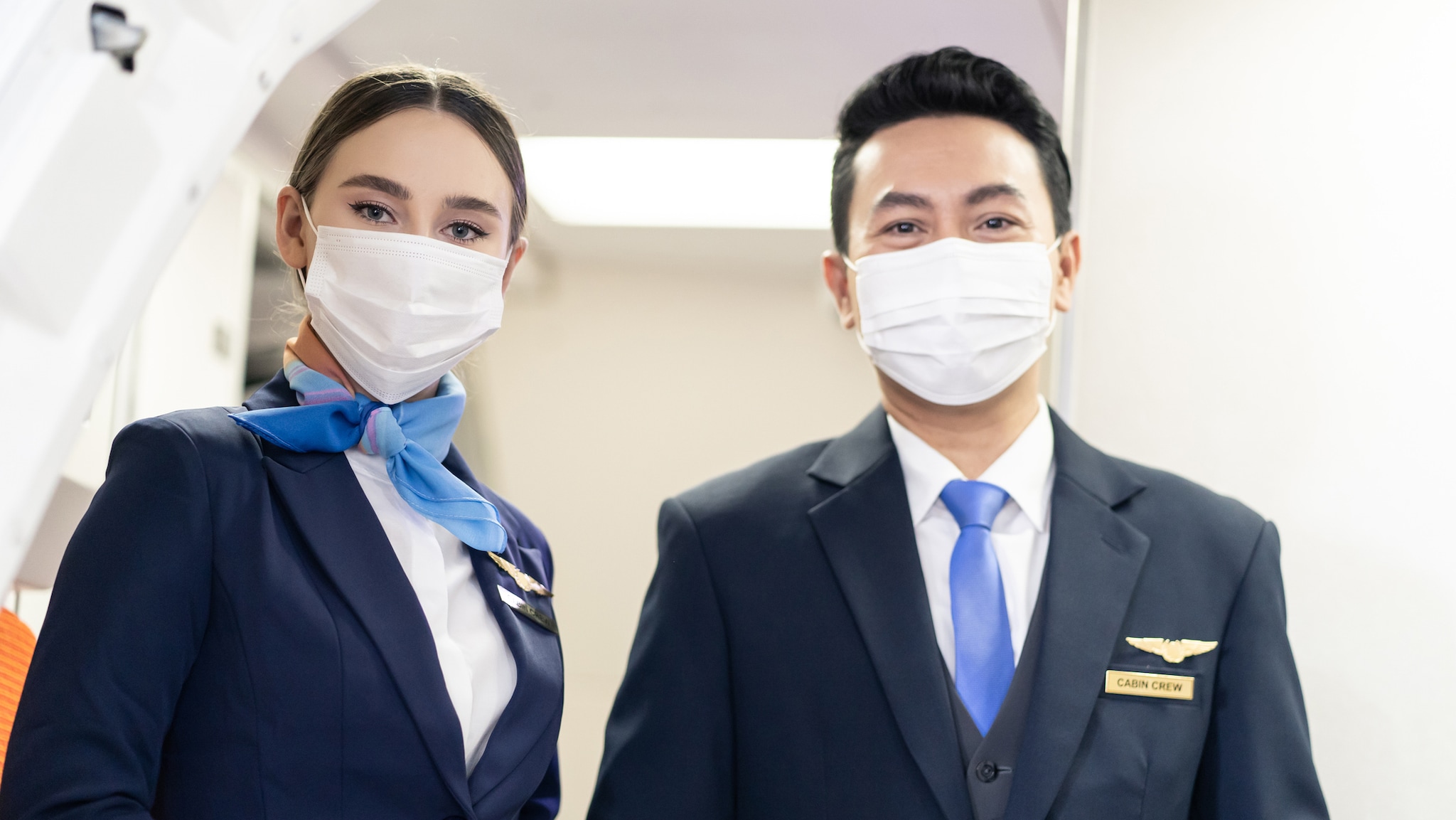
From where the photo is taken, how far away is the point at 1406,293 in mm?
2299

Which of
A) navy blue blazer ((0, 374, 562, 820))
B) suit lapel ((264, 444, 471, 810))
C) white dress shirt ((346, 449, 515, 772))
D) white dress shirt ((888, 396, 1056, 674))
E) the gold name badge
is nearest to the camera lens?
navy blue blazer ((0, 374, 562, 820))

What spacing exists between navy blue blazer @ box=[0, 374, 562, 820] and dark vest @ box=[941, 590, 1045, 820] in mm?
601

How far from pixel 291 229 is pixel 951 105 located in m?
1.11

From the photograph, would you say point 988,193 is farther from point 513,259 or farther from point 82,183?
point 82,183

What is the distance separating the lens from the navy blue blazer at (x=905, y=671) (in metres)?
1.63

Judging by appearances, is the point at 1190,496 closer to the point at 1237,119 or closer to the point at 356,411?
the point at 1237,119

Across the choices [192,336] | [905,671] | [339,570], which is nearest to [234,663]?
[339,570]

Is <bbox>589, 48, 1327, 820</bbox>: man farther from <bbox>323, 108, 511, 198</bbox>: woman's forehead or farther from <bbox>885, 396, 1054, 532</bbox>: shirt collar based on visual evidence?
<bbox>323, 108, 511, 198</bbox>: woman's forehead

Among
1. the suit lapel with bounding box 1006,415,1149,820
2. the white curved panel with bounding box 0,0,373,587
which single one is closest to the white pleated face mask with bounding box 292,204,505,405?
the white curved panel with bounding box 0,0,373,587

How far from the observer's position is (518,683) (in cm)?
162

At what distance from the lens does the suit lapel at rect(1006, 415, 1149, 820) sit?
5.22 ft

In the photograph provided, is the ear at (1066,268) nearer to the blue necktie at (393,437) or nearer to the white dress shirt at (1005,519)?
the white dress shirt at (1005,519)

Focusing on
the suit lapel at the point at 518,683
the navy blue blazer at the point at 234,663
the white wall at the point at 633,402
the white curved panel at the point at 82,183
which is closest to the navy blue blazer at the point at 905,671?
the suit lapel at the point at 518,683

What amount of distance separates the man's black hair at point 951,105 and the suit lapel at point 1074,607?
0.49 m
